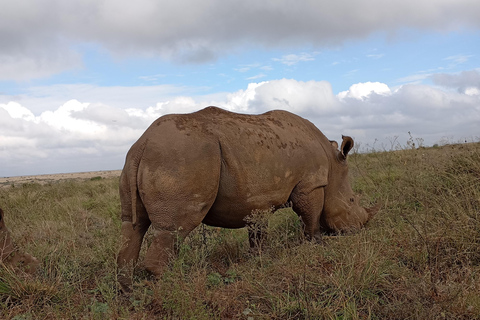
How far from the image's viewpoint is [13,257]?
4422 millimetres

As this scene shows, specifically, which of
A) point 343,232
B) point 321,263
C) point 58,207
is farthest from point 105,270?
point 58,207

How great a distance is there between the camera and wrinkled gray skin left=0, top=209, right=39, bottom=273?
433 centimetres

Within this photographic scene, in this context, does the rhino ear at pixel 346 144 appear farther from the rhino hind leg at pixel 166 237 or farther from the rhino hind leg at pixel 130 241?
the rhino hind leg at pixel 130 241

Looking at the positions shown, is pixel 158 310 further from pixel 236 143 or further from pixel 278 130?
pixel 278 130

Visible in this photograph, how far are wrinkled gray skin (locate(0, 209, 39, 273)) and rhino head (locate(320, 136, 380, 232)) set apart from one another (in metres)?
3.38

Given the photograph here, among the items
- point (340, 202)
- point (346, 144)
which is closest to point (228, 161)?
point (340, 202)

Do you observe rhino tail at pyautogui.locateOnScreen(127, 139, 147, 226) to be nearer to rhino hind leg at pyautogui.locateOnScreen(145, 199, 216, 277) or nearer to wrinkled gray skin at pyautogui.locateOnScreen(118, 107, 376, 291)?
wrinkled gray skin at pyautogui.locateOnScreen(118, 107, 376, 291)

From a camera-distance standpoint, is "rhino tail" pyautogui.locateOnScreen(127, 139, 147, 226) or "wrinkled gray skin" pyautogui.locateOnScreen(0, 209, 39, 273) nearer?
"rhino tail" pyautogui.locateOnScreen(127, 139, 147, 226)

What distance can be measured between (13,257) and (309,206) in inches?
128

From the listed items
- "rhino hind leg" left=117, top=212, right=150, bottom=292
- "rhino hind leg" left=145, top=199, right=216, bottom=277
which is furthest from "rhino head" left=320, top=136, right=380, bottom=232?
"rhino hind leg" left=117, top=212, right=150, bottom=292

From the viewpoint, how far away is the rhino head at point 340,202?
5383mm

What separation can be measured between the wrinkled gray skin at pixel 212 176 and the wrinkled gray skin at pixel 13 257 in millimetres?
929

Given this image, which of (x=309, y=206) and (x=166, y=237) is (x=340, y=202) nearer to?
(x=309, y=206)

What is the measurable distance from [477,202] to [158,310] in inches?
167
